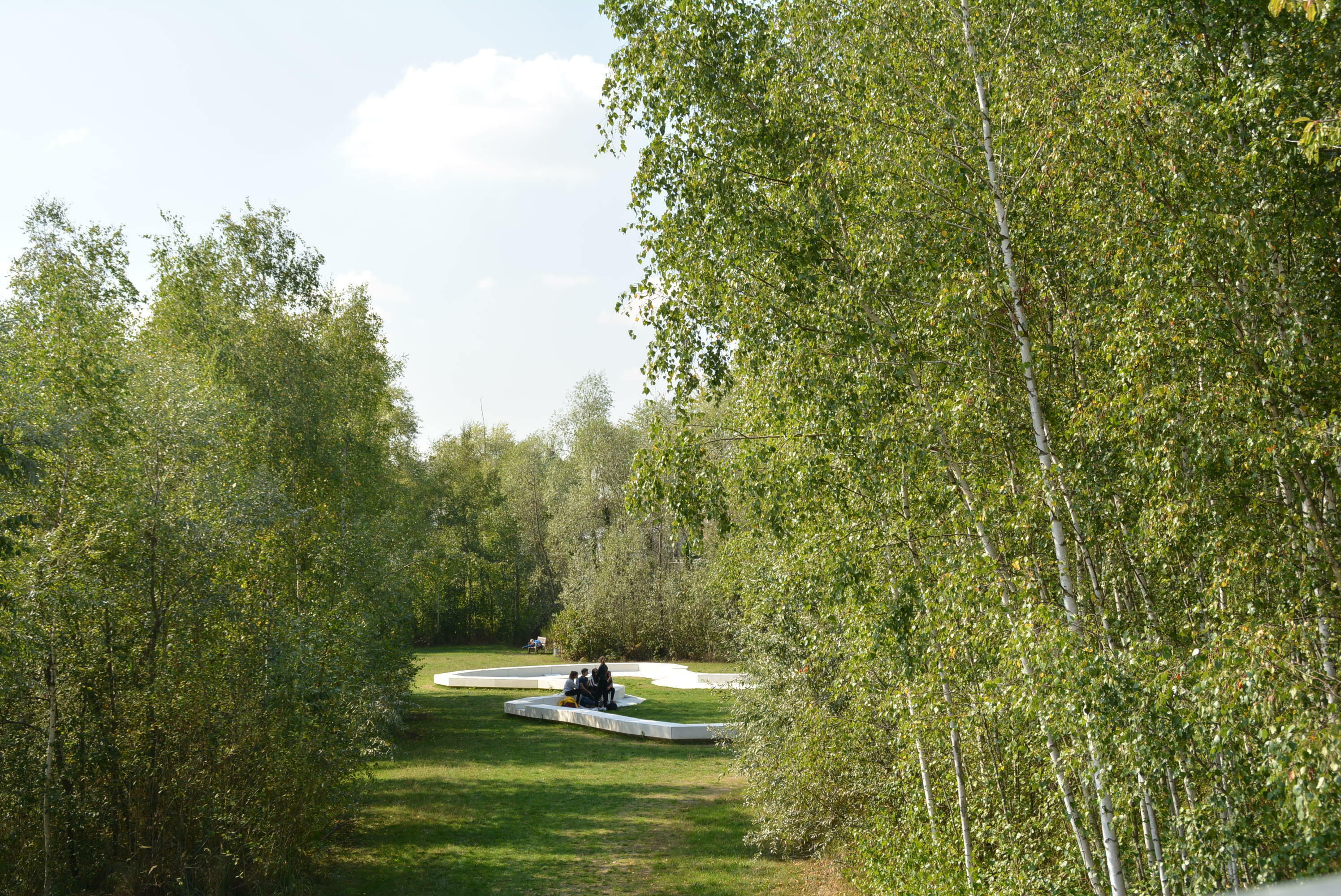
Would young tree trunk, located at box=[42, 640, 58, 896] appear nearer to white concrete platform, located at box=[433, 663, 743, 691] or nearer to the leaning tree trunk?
the leaning tree trunk

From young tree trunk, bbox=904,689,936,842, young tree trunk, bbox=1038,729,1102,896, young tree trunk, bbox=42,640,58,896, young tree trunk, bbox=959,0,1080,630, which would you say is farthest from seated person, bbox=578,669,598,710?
young tree trunk, bbox=959,0,1080,630

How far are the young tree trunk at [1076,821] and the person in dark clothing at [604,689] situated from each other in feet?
49.5

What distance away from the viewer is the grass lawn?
936 centimetres

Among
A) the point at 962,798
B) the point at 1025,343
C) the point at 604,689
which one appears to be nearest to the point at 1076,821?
the point at 962,798

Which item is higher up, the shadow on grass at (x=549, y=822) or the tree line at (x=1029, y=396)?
the tree line at (x=1029, y=396)

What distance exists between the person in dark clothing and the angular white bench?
37 cm

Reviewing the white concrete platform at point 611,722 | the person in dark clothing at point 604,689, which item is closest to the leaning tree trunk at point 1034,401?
the white concrete platform at point 611,722

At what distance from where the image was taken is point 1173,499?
182 inches

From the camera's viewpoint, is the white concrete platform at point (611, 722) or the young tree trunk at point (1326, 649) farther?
the white concrete platform at point (611, 722)

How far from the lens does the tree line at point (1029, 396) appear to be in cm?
421

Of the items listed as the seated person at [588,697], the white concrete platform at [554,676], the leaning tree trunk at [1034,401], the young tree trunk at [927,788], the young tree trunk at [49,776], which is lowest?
the white concrete platform at [554,676]

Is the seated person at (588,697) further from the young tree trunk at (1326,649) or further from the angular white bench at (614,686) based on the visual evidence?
the young tree trunk at (1326,649)

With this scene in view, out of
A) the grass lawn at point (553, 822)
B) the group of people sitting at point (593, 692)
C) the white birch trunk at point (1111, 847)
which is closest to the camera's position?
the white birch trunk at point (1111, 847)

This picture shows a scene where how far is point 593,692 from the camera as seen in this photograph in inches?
778
